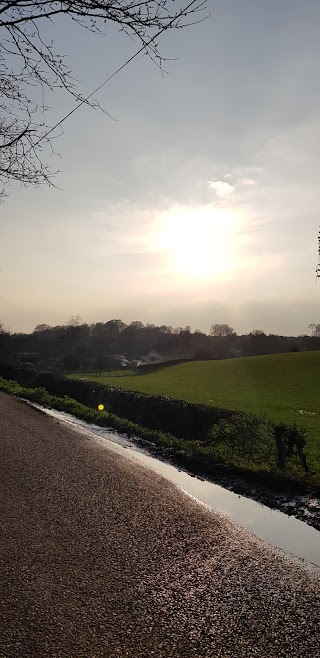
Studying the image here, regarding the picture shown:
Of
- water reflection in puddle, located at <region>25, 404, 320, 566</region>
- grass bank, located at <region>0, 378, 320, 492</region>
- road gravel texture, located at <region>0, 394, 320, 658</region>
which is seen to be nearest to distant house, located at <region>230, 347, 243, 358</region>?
grass bank, located at <region>0, 378, 320, 492</region>

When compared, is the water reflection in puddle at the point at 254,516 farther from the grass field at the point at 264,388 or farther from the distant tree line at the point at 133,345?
the distant tree line at the point at 133,345

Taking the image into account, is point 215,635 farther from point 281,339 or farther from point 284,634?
point 281,339

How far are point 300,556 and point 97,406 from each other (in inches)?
960

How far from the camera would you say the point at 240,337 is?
126812 millimetres

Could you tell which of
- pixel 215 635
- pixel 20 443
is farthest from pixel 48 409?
pixel 215 635

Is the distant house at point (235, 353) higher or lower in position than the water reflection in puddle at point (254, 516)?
higher

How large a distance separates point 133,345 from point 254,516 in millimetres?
143827

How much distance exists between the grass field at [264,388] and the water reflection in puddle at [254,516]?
13.8 feet

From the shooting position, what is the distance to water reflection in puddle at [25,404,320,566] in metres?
8.08

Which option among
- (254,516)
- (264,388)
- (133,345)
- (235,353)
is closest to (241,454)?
(254,516)

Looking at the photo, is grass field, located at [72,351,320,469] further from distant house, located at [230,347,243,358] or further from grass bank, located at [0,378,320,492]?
distant house, located at [230,347,243,358]

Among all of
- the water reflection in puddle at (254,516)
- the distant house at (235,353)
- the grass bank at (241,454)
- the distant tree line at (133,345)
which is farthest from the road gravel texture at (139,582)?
the distant house at (235,353)

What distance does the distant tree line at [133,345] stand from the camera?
303ft

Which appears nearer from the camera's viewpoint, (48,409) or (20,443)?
(20,443)
